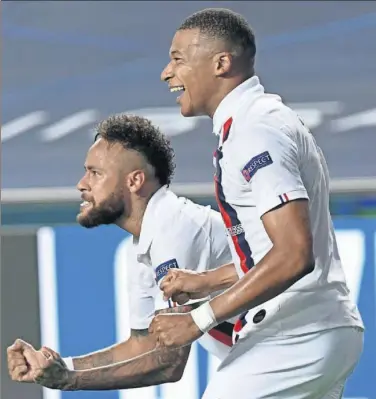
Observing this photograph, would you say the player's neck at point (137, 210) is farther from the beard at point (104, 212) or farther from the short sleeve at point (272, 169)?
the short sleeve at point (272, 169)

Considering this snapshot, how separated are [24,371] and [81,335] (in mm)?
1186

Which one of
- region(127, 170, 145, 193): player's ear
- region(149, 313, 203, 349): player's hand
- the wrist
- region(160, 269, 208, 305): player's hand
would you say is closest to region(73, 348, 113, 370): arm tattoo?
the wrist

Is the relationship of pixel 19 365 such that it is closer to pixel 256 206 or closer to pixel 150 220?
pixel 150 220

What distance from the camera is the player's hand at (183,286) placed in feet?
6.64

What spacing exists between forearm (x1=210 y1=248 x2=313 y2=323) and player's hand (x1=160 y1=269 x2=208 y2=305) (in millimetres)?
302

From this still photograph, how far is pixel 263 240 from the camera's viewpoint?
6.15ft

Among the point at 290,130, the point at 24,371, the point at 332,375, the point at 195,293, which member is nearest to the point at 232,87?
the point at 290,130

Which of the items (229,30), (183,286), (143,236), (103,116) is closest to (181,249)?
(143,236)

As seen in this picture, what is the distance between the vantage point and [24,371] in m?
2.12

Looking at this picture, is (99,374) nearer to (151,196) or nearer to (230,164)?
(151,196)

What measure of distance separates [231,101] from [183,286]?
35 cm

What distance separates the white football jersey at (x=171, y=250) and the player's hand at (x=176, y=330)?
0.57 meters

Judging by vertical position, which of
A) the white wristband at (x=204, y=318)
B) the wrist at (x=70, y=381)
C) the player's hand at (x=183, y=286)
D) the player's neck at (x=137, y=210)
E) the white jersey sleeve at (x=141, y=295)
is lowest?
the wrist at (x=70, y=381)

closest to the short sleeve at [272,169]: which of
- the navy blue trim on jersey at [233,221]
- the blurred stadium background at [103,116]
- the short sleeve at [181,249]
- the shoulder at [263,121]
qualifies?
the shoulder at [263,121]
